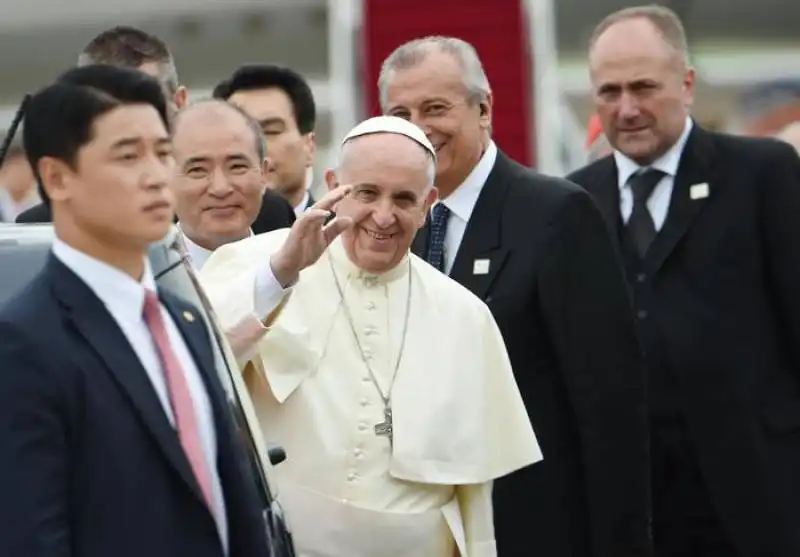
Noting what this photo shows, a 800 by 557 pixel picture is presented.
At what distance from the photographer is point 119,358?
325cm

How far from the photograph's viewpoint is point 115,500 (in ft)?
10.5

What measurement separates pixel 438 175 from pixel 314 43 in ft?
39.1

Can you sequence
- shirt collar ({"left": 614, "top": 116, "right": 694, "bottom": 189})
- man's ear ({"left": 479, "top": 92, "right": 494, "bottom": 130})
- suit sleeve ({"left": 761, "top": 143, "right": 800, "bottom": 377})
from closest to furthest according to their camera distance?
man's ear ({"left": 479, "top": 92, "right": 494, "bottom": 130})
suit sleeve ({"left": 761, "top": 143, "right": 800, "bottom": 377})
shirt collar ({"left": 614, "top": 116, "right": 694, "bottom": 189})

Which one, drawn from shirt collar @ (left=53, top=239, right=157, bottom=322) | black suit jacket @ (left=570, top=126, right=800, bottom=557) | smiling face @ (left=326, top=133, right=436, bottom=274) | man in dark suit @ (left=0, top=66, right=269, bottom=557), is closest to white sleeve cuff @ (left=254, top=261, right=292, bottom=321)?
smiling face @ (left=326, top=133, right=436, bottom=274)

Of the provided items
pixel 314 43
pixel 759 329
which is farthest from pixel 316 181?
pixel 759 329

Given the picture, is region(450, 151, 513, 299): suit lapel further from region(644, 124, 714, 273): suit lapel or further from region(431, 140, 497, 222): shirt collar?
region(644, 124, 714, 273): suit lapel

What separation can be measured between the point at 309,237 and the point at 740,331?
1924mm

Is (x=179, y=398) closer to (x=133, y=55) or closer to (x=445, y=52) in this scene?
(x=445, y=52)

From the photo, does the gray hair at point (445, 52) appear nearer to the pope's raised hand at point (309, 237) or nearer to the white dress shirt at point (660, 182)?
the white dress shirt at point (660, 182)

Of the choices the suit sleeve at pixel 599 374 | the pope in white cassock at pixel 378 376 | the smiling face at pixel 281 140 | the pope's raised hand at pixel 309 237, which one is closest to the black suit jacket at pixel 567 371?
the suit sleeve at pixel 599 374

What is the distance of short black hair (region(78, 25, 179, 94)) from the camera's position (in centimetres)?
593

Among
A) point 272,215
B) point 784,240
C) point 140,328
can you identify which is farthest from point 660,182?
point 140,328

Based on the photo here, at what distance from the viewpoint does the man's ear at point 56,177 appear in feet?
10.8

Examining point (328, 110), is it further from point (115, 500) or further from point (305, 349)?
point (115, 500)
